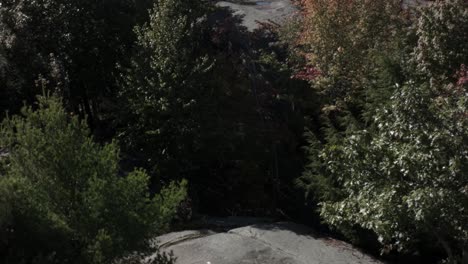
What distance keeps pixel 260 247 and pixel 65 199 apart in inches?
183

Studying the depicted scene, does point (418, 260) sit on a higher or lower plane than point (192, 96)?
lower

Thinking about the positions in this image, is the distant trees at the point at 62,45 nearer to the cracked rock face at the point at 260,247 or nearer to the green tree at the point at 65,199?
the cracked rock face at the point at 260,247

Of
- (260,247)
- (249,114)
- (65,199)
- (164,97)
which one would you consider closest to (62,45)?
(164,97)

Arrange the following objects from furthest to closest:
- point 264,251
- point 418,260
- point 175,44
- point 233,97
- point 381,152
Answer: point 233,97 → point 175,44 → point 418,260 → point 264,251 → point 381,152

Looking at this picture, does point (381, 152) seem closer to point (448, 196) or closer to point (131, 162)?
point (448, 196)

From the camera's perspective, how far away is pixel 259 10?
71.4ft

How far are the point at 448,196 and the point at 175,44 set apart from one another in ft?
23.2

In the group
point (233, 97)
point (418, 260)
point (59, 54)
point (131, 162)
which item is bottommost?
point (418, 260)

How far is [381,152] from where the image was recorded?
8.63 m

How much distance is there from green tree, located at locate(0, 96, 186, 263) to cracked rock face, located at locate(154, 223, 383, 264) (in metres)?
3.28

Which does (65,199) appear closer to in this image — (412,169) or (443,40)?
(412,169)

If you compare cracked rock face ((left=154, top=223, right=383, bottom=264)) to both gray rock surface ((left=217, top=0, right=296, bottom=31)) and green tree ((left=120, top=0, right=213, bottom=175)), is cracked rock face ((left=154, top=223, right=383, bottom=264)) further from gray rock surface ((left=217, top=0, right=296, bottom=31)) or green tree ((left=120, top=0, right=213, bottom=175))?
gray rock surface ((left=217, top=0, right=296, bottom=31))

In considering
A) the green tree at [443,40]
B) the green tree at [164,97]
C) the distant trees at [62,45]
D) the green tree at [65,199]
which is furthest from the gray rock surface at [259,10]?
the green tree at [65,199]

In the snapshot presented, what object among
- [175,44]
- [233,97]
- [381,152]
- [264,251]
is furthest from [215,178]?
[381,152]
